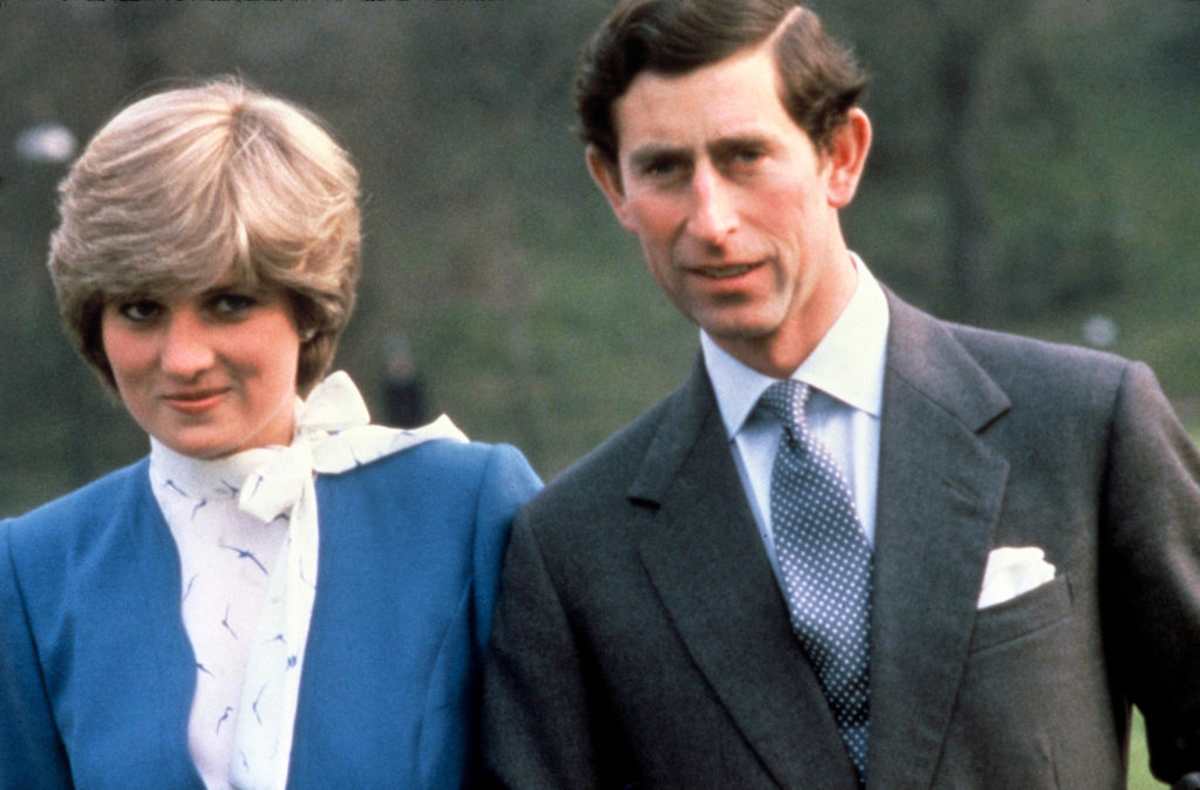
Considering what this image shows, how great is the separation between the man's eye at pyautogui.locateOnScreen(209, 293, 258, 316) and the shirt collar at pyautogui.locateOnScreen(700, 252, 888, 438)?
802 mm

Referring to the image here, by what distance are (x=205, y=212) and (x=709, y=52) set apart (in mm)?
916

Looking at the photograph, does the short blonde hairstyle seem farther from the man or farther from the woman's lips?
the man

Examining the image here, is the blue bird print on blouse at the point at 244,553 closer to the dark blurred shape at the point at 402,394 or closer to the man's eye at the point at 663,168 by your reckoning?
the man's eye at the point at 663,168

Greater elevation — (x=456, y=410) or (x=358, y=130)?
(x=358, y=130)

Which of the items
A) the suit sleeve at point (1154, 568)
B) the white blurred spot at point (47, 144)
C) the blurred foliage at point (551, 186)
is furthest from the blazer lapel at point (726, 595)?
the white blurred spot at point (47, 144)

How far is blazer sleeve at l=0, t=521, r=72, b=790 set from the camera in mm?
3805

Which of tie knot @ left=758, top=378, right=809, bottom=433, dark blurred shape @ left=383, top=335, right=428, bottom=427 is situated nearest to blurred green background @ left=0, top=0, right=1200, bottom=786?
dark blurred shape @ left=383, top=335, right=428, bottom=427

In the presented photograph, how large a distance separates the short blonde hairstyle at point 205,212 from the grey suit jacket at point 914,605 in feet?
2.00

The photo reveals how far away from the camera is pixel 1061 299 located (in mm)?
43156

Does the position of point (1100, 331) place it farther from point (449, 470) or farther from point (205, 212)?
point (205, 212)

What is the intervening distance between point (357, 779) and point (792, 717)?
799 mm

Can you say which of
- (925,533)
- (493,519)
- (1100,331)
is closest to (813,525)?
(925,533)

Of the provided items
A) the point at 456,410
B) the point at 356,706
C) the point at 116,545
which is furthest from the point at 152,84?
the point at 456,410

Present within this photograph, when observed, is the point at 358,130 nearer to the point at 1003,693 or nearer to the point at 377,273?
the point at 377,273
